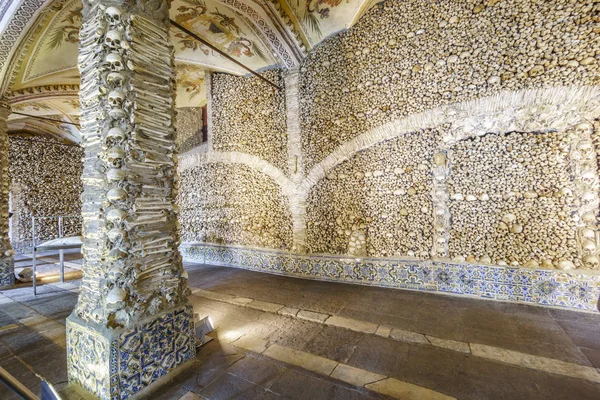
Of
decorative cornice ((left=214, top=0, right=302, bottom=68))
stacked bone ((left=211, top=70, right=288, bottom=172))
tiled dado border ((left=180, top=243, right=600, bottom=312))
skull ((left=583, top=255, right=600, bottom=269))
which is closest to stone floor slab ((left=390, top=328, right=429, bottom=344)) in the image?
tiled dado border ((left=180, top=243, right=600, bottom=312))

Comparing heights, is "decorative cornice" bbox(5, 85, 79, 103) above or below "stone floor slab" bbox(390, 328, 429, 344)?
above

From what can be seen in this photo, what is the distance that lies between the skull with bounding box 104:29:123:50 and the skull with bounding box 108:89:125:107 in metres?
0.36

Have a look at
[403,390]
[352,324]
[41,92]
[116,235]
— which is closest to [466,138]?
[352,324]

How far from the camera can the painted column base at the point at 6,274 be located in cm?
458

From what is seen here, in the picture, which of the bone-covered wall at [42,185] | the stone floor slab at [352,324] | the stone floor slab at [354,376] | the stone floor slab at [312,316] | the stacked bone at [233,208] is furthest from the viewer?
the bone-covered wall at [42,185]

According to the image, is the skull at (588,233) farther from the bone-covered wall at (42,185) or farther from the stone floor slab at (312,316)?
the bone-covered wall at (42,185)

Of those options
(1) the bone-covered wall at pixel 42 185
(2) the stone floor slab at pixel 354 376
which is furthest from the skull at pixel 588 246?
(1) the bone-covered wall at pixel 42 185

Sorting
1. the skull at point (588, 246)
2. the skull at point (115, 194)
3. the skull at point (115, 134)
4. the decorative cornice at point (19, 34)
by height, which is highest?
the decorative cornice at point (19, 34)

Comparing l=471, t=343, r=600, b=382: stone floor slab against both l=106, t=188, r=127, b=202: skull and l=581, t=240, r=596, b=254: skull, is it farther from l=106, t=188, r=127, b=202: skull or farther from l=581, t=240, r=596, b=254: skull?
l=106, t=188, r=127, b=202: skull

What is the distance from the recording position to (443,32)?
3.70m

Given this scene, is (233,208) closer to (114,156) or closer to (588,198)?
(114,156)

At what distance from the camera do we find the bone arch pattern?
298cm

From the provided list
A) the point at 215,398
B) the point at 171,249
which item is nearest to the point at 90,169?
the point at 171,249

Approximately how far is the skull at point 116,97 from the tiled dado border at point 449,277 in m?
3.60
